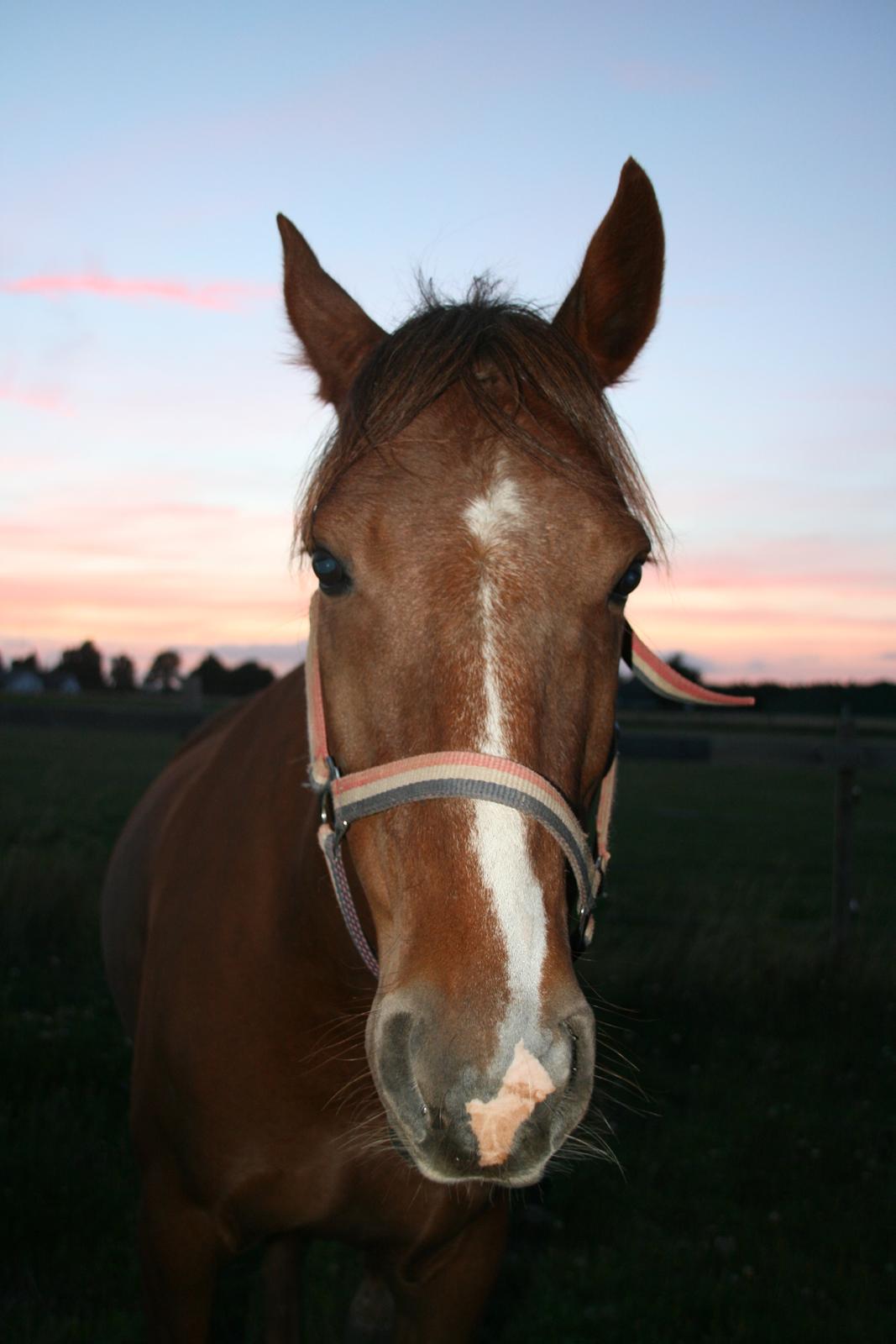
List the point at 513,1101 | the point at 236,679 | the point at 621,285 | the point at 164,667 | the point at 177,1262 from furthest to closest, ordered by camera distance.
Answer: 1. the point at 164,667
2. the point at 236,679
3. the point at 177,1262
4. the point at 621,285
5. the point at 513,1101

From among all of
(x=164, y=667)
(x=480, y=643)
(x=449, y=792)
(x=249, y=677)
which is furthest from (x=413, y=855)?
(x=164, y=667)

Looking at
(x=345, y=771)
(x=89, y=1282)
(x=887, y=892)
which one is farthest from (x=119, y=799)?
(x=345, y=771)

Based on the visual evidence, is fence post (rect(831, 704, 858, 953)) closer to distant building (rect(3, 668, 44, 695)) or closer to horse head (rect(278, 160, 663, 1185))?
horse head (rect(278, 160, 663, 1185))

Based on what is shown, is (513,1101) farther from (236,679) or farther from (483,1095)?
(236,679)

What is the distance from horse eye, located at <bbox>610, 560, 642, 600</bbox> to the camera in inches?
73.9

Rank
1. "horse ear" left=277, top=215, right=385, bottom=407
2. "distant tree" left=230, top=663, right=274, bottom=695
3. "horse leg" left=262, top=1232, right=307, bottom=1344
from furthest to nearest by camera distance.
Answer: "distant tree" left=230, top=663, right=274, bottom=695 → "horse leg" left=262, top=1232, right=307, bottom=1344 → "horse ear" left=277, top=215, right=385, bottom=407

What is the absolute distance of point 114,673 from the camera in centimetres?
5888

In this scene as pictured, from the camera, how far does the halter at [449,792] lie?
1.48 metres

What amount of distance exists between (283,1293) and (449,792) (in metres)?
2.37

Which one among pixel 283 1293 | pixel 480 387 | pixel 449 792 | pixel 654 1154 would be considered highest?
pixel 480 387

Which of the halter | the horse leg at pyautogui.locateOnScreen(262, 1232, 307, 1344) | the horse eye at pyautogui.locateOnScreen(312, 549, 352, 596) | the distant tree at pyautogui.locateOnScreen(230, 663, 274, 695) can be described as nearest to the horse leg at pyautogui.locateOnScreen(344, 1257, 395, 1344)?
the horse leg at pyautogui.locateOnScreen(262, 1232, 307, 1344)

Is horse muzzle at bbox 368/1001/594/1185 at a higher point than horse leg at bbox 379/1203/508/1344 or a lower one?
higher

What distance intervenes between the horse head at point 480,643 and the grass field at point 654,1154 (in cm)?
64

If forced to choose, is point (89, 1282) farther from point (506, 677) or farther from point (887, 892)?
point (887, 892)
